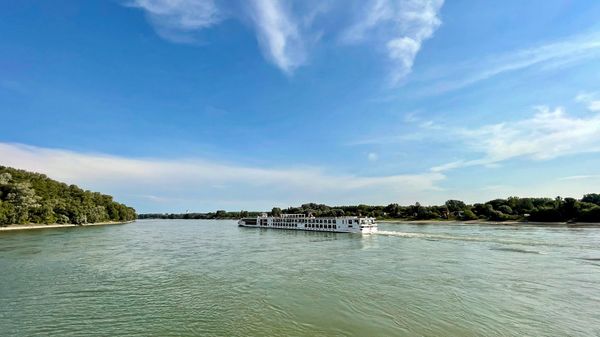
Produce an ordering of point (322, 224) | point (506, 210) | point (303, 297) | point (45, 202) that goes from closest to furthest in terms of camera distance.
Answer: point (303, 297)
point (322, 224)
point (45, 202)
point (506, 210)

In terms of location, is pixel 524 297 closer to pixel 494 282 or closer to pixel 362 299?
pixel 494 282

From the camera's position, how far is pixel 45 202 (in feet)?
362

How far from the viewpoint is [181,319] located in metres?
15.6

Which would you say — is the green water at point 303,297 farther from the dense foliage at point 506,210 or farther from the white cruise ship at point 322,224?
the dense foliage at point 506,210

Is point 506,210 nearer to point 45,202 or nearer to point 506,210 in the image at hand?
point 506,210

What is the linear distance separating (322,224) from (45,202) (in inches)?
3739

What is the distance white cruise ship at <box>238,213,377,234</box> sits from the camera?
79.7 metres

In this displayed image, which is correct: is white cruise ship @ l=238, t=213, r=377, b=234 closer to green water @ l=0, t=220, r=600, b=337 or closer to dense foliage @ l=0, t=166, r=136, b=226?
green water @ l=0, t=220, r=600, b=337

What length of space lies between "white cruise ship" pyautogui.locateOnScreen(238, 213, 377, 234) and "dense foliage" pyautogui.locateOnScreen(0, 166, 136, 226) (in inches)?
2436

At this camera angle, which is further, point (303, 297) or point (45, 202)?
point (45, 202)

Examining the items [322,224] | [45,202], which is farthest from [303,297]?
[45,202]

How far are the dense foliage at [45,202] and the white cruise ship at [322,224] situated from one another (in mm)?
61866

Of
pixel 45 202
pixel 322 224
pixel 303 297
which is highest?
pixel 45 202

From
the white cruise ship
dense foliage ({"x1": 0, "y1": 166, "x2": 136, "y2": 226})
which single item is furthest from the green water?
dense foliage ({"x1": 0, "y1": 166, "x2": 136, "y2": 226})
